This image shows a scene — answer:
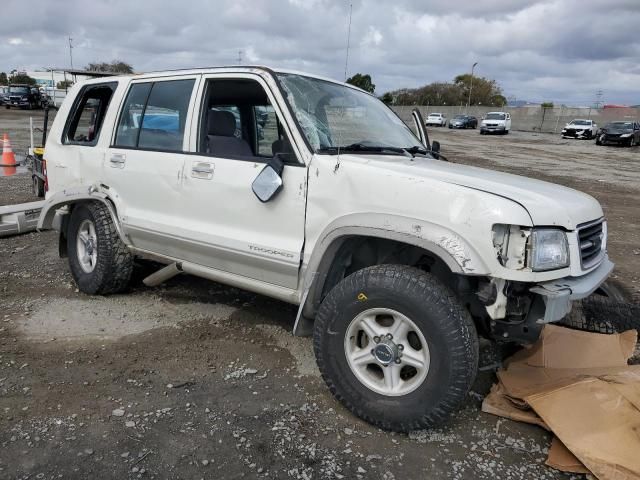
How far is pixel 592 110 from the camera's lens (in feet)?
160

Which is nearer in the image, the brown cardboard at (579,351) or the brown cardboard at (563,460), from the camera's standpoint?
the brown cardboard at (563,460)

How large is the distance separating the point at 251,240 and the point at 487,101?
282 feet

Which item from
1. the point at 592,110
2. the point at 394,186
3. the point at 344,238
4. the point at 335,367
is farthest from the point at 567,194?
the point at 592,110

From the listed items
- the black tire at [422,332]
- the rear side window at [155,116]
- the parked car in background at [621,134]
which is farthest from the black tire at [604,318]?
the parked car in background at [621,134]

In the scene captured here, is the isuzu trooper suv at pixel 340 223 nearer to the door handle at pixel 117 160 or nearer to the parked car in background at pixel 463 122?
the door handle at pixel 117 160

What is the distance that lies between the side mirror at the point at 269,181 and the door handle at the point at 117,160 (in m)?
1.50

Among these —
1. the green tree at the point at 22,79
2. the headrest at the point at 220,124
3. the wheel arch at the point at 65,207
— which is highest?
the green tree at the point at 22,79

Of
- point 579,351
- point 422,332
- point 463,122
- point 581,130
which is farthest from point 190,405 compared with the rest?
point 463,122

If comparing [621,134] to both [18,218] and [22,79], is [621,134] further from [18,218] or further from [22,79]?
[22,79]

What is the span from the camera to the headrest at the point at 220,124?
391 cm

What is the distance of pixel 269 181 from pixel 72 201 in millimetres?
2264

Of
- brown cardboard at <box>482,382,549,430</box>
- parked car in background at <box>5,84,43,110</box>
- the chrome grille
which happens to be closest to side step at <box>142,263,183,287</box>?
brown cardboard at <box>482,382,549,430</box>

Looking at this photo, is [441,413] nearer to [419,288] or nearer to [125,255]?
[419,288]

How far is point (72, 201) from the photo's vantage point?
4.67 metres
